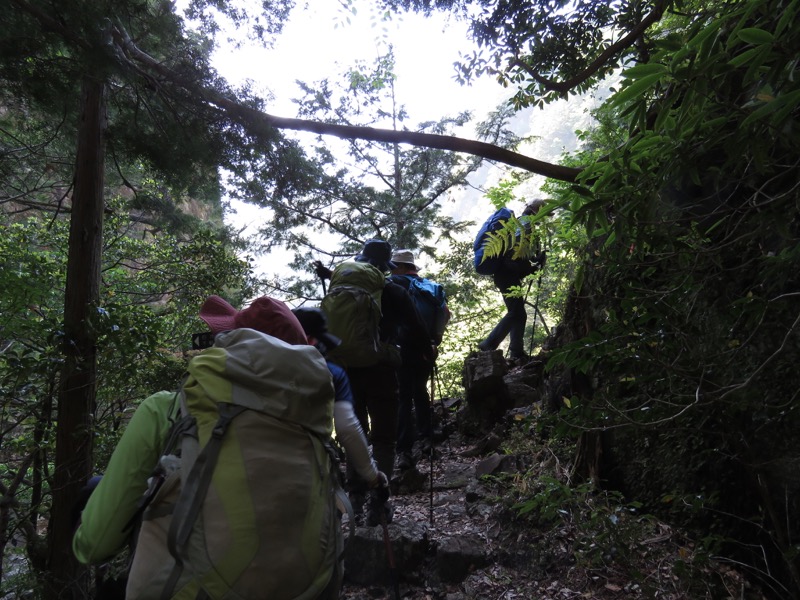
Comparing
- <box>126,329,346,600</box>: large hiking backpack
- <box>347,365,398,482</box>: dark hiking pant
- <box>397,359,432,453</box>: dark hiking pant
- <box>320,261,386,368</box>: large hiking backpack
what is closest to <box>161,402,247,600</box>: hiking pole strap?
<box>126,329,346,600</box>: large hiking backpack

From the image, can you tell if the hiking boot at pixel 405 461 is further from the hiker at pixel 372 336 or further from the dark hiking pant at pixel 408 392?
the hiker at pixel 372 336

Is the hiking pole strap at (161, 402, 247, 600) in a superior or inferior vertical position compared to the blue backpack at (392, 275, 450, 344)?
inferior

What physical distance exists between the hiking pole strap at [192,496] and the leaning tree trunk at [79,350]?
283cm

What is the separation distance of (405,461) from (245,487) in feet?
13.7

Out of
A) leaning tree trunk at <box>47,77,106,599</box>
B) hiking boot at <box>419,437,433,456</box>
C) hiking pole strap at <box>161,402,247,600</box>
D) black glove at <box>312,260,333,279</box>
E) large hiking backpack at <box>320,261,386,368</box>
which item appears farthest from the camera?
hiking boot at <box>419,437,433,456</box>

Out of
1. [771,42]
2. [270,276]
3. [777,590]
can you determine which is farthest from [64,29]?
[270,276]

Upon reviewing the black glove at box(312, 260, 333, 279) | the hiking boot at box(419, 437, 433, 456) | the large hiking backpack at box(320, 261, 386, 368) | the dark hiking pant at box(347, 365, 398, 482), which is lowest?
the hiking boot at box(419, 437, 433, 456)

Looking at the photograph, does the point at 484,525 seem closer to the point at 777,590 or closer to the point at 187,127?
the point at 777,590

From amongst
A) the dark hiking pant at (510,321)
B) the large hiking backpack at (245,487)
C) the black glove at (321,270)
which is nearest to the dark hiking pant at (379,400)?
the black glove at (321,270)

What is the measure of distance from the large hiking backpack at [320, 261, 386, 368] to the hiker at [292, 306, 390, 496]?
0.86 metres

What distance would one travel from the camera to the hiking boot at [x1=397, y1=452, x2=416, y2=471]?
5.52 meters

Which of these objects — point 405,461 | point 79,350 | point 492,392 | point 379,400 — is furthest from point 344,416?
point 492,392

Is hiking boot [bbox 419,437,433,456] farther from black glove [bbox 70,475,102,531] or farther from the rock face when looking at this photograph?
black glove [bbox 70,475,102,531]

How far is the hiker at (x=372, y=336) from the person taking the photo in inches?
156
